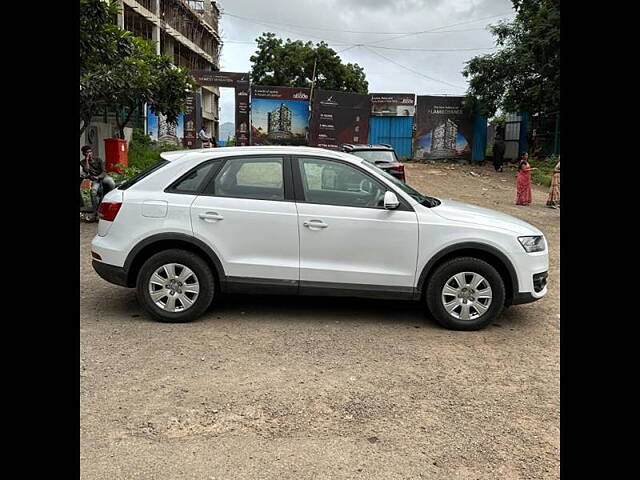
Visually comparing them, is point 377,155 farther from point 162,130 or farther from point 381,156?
point 162,130

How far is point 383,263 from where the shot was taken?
17.2 ft

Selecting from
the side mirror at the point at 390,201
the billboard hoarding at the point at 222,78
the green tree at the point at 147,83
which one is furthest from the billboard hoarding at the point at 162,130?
the side mirror at the point at 390,201

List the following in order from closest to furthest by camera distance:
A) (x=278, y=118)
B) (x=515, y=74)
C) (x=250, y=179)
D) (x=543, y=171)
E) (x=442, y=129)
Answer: (x=250, y=179) → (x=543, y=171) → (x=515, y=74) → (x=278, y=118) → (x=442, y=129)

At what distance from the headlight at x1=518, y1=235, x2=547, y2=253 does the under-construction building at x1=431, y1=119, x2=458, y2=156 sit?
2437 cm

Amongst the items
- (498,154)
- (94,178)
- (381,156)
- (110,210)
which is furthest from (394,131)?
(110,210)

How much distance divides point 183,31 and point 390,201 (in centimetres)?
5203

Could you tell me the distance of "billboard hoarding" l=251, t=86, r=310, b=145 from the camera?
92.5 ft

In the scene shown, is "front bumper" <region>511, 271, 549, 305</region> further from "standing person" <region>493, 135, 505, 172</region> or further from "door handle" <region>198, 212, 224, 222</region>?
"standing person" <region>493, 135, 505, 172</region>

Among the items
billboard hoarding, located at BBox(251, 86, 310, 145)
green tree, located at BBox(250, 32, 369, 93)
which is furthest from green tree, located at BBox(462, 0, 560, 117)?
green tree, located at BBox(250, 32, 369, 93)

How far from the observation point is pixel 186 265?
17.3 ft

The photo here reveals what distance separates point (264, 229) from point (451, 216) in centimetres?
175

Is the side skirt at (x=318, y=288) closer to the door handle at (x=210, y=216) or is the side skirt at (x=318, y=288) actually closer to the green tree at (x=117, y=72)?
the door handle at (x=210, y=216)

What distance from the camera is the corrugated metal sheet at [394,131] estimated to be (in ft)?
94.4
